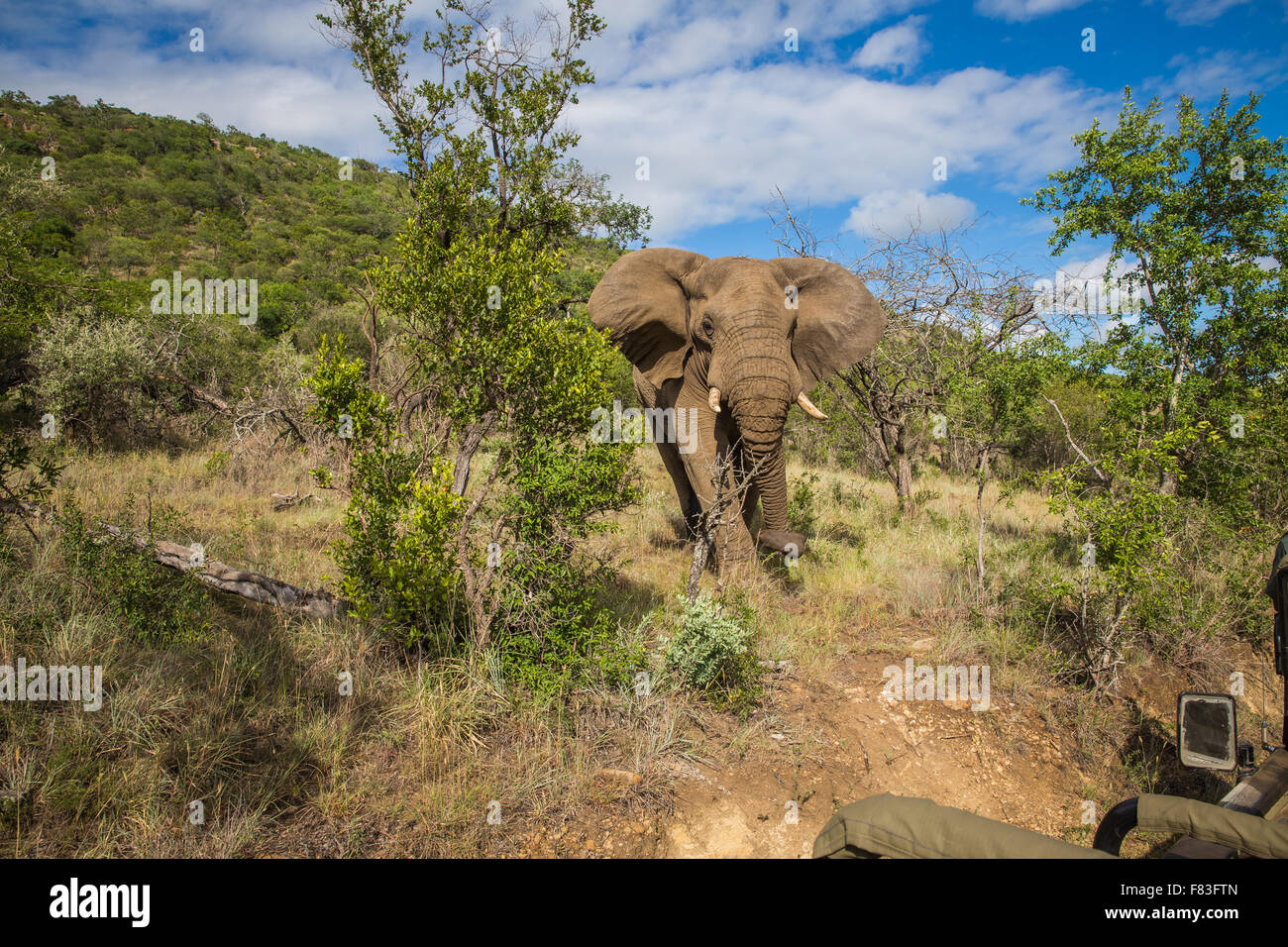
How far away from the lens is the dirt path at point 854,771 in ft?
13.3

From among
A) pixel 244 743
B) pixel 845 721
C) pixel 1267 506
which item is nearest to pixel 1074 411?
pixel 1267 506

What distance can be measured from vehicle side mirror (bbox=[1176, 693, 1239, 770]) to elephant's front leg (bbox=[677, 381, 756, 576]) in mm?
4194

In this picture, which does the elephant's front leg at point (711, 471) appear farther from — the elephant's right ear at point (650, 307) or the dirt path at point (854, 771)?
the dirt path at point (854, 771)

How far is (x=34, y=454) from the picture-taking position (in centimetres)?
993

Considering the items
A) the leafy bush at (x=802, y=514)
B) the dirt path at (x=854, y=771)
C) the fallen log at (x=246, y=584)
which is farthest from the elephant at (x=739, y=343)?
the fallen log at (x=246, y=584)

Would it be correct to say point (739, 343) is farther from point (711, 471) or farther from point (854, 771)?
point (854, 771)

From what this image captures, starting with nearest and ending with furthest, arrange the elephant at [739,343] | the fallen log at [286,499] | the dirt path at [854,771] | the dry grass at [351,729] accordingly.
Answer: the dry grass at [351,729], the dirt path at [854,771], the elephant at [739,343], the fallen log at [286,499]

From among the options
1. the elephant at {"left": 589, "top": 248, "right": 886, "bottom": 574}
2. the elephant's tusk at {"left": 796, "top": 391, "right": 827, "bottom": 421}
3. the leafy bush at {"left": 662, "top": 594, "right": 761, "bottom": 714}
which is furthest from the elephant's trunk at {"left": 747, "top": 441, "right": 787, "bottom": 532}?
the leafy bush at {"left": 662, "top": 594, "right": 761, "bottom": 714}

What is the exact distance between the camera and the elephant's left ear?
7.99m

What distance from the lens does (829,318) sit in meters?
8.00

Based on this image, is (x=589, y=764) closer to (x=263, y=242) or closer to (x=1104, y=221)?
(x=1104, y=221)

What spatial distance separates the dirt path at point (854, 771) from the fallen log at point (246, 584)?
11.3 ft

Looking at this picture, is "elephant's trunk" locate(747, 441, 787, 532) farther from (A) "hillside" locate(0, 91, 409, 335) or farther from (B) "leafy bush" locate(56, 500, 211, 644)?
(A) "hillside" locate(0, 91, 409, 335)

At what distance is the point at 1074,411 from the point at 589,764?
16483 mm
